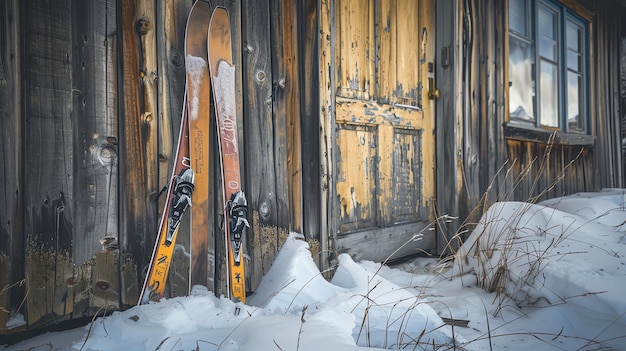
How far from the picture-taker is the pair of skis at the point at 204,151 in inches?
55.7

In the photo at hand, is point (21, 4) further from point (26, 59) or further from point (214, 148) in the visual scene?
point (214, 148)

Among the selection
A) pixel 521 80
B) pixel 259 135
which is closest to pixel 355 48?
pixel 259 135

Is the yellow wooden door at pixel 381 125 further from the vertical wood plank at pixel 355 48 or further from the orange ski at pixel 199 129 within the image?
the orange ski at pixel 199 129

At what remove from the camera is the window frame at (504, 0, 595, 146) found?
10.4 feet

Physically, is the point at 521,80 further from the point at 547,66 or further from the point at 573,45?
the point at 573,45

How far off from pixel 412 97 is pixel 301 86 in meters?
0.99

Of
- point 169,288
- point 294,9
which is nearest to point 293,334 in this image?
point 169,288

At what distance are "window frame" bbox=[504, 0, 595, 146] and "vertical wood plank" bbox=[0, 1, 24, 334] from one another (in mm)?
3122

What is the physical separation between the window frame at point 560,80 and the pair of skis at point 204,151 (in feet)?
7.98

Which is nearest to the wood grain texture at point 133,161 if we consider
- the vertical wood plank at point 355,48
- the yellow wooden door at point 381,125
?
the yellow wooden door at point 381,125

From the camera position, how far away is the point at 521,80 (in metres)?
3.28

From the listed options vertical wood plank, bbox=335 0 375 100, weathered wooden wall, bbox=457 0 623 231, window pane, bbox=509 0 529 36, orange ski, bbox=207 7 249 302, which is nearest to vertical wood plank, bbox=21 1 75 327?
orange ski, bbox=207 7 249 302

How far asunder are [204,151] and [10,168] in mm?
611

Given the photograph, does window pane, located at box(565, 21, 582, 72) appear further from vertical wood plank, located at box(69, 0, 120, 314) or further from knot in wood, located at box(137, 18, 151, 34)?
vertical wood plank, located at box(69, 0, 120, 314)
